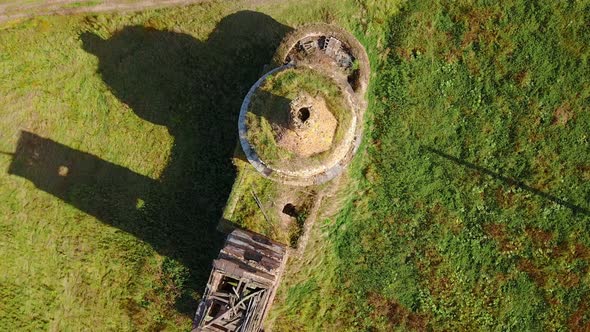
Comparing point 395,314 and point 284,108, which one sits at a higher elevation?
point 284,108

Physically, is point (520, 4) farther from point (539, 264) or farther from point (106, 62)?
point (106, 62)

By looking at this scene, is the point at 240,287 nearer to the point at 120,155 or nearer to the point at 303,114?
the point at 303,114

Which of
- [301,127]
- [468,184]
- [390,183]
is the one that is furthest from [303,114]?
[468,184]

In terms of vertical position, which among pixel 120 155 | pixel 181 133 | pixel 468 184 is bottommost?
pixel 120 155

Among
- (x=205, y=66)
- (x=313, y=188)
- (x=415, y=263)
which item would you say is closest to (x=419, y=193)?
(x=415, y=263)

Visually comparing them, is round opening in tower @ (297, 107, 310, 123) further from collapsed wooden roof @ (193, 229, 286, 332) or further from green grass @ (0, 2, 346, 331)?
green grass @ (0, 2, 346, 331)
